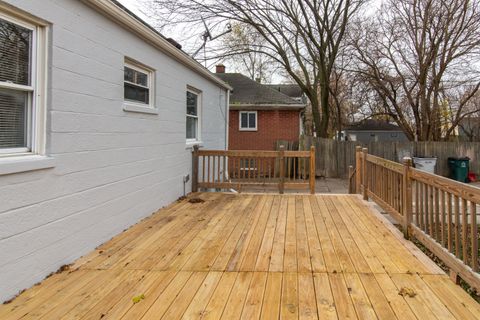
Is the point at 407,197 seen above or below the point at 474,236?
above

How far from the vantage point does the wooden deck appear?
2.47m

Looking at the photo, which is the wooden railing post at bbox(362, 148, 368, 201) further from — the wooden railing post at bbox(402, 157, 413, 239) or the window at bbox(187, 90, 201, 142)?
the window at bbox(187, 90, 201, 142)

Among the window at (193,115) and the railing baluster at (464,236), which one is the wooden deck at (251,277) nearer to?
the railing baluster at (464,236)

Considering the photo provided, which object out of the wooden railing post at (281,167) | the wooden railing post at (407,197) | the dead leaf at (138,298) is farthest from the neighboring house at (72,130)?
the wooden railing post at (407,197)

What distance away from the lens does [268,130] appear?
15.6m

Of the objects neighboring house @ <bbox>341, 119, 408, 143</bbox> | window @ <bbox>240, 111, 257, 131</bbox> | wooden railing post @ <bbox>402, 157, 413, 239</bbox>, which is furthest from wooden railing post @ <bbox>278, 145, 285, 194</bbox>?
neighboring house @ <bbox>341, 119, 408, 143</bbox>

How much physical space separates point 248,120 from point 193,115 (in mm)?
7924

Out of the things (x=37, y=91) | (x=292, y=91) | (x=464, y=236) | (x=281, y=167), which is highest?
(x=292, y=91)

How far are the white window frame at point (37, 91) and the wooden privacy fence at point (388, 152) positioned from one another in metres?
11.9

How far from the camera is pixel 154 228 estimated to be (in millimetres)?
4645

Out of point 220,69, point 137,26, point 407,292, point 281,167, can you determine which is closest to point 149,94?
point 137,26

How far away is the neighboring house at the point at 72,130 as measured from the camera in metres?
2.72

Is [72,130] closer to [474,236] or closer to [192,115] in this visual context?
[474,236]

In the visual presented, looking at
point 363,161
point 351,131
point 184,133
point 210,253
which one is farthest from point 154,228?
point 351,131
